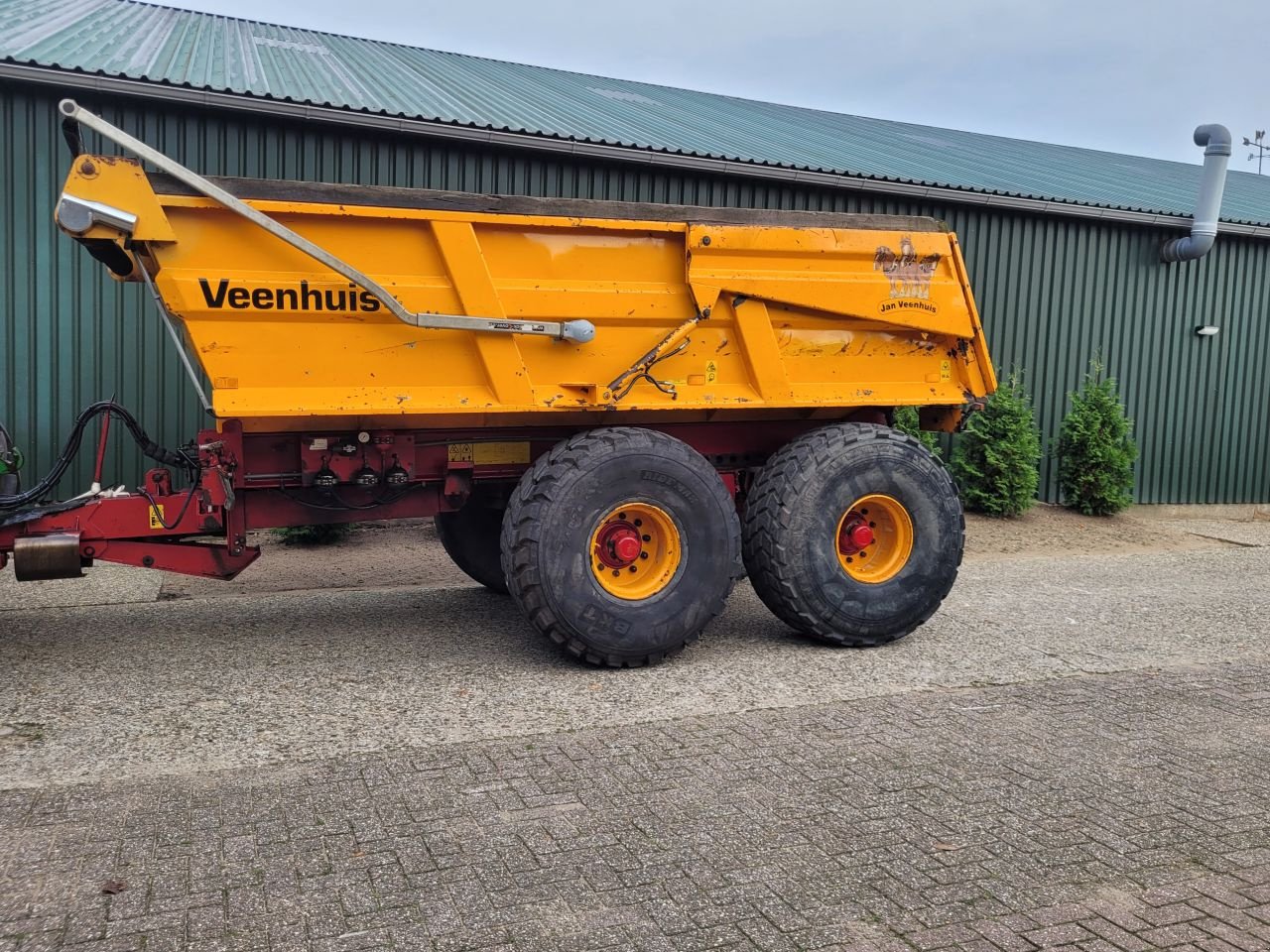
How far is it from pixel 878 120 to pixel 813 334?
→ 42.2 feet

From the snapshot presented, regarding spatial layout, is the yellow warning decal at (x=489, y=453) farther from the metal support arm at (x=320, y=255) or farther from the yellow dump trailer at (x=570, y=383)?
the metal support arm at (x=320, y=255)

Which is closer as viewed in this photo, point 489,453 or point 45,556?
point 45,556

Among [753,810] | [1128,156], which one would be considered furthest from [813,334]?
[1128,156]

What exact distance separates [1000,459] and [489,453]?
693 centimetres

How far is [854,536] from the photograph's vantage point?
623 centimetres

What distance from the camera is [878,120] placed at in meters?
17.7

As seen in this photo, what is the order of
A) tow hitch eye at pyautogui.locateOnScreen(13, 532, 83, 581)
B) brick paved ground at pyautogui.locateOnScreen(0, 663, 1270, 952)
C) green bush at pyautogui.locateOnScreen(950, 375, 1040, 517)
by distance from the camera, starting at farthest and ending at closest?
green bush at pyautogui.locateOnScreen(950, 375, 1040, 517)
tow hitch eye at pyautogui.locateOnScreen(13, 532, 83, 581)
brick paved ground at pyautogui.locateOnScreen(0, 663, 1270, 952)

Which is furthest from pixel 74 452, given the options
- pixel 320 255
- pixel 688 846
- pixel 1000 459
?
pixel 1000 459

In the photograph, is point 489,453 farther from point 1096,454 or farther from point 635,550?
point 1096,454

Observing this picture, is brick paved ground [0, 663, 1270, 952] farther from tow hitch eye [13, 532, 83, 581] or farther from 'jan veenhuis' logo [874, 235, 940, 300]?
'jan veenhuis' logo [874, 235, 940, 300]

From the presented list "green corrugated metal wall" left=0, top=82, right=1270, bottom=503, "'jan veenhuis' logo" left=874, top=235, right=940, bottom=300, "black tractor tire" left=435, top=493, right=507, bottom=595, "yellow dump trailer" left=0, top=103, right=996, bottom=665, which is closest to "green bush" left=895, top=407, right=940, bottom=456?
"green corrugated metal wall" left=0, top=82, right=1270, bottom=503

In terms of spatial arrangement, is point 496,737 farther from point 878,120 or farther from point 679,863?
point 878,120

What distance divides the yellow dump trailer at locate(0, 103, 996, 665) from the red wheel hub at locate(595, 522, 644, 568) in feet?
0.06

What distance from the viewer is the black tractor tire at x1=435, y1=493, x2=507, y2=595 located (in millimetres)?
7215
